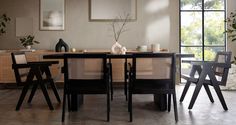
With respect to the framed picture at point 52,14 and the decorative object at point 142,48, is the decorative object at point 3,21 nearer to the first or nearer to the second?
the framed picture at point 52,14

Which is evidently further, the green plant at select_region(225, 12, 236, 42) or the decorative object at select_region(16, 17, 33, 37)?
the green plant at select_region(225, 12, 236, 42)

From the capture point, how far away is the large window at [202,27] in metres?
6.77

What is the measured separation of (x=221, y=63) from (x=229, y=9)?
3.16 meters

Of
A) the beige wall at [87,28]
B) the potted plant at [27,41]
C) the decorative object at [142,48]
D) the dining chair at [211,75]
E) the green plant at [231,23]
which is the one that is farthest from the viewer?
the green plant at [231,23]

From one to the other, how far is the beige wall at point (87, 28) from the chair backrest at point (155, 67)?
9.95ft

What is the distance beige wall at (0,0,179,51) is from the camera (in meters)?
6.35

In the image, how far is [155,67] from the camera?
11.1ft

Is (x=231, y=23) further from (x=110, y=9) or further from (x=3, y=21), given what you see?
(x=3, y=21)

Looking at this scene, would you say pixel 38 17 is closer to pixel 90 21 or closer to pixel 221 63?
pixel 90 21

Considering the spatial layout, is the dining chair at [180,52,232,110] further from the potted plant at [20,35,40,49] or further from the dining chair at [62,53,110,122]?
the potted plant at [20,35,40,49]

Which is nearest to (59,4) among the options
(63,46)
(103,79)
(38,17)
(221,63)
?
(38,17)

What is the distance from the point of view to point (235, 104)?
14.1 feet

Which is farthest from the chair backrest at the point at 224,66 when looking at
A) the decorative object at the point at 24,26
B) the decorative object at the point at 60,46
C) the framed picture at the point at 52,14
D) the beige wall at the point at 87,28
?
the decorative object at the point at 24,26

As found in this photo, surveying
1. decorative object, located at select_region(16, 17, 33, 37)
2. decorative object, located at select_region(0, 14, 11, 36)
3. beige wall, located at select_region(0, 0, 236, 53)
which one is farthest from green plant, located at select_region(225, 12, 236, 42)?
decorative object, located at select_region(0, 14, 11, 36)
